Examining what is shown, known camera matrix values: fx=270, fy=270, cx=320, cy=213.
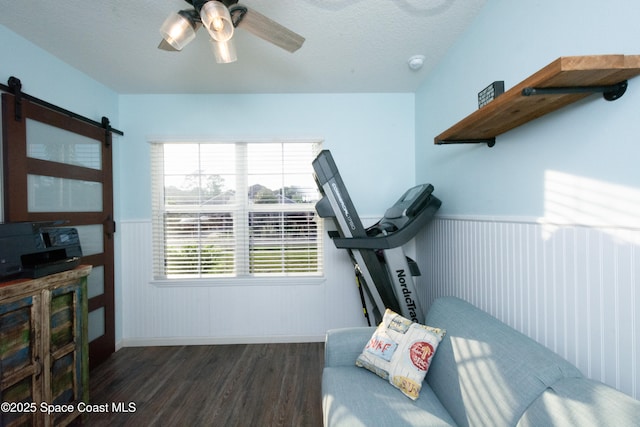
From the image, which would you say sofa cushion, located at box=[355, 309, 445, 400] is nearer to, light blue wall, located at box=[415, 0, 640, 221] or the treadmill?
the treadmill

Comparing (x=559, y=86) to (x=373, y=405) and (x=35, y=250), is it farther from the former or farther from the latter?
(x=35, y=250)

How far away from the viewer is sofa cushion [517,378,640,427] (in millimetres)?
708

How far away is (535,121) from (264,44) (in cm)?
175

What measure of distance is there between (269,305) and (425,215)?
179cm

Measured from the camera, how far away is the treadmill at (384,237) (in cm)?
196

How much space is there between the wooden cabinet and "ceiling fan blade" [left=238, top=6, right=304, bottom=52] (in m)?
1.78

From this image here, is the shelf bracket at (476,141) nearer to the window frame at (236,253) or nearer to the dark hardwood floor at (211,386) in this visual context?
the window frame at (236,253)

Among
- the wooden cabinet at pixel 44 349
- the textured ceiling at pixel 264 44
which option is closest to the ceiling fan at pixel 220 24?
the textured ceiling at pixel 264 44

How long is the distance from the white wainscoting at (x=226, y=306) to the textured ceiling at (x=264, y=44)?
4.82 ft

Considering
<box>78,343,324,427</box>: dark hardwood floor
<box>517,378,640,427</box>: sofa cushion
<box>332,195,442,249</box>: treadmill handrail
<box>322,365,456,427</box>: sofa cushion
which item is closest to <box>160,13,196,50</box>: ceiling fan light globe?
<box>332,195,442,249</box>: treadmill handrail

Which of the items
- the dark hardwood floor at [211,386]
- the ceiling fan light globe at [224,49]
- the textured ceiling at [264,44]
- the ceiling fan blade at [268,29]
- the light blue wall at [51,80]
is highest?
the textured ceiling at [264,44]

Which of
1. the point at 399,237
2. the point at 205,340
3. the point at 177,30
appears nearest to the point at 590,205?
the point at 399,237

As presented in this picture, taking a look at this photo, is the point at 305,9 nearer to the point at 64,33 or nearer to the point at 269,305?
the point at 64,33

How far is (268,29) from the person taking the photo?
4.58ft
